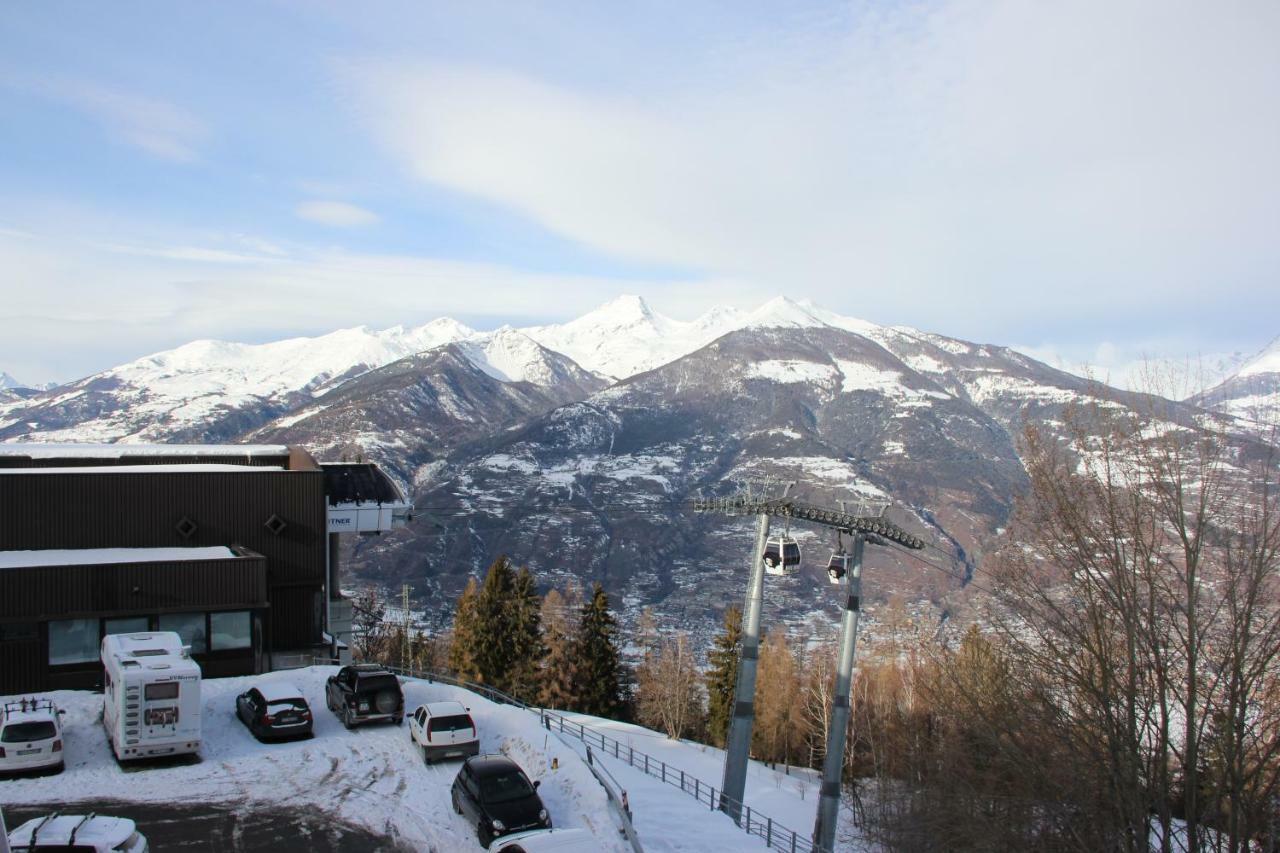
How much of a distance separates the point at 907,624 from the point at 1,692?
1963 inches

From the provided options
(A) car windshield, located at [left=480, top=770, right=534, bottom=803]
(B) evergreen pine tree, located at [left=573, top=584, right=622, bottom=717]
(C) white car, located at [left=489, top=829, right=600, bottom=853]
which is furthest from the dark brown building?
(B) evergreen pine tree, located at [left=573, top=584, right=622, bottom=717]

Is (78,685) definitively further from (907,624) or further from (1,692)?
(907,624)

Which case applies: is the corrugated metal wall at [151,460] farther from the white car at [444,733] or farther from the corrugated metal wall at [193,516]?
the white car at [444,733]

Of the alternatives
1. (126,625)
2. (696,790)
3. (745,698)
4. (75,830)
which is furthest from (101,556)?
(745,698)

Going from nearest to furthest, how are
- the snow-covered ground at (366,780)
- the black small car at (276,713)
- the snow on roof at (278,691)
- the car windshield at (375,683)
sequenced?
the snow-covered ground at (366,780) → the black small car at (276,713) → the snow on roof at (278,691) → the car windshield at (375,683)

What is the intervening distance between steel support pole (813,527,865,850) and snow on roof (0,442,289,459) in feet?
101

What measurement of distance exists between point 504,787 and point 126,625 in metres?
15.4

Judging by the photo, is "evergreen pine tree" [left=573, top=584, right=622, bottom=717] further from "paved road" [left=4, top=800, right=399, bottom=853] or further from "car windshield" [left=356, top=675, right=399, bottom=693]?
"paved road" [left=4, top=800, right=399, bottom=853]

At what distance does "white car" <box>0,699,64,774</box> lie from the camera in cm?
1858

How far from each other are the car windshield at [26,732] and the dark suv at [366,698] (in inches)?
257

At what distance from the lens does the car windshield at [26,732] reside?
18656 millimetres

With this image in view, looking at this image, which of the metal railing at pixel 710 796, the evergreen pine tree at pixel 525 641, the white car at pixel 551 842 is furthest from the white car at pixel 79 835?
the evergreen pine tree at pixel 525 641

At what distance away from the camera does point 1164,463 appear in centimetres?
1475

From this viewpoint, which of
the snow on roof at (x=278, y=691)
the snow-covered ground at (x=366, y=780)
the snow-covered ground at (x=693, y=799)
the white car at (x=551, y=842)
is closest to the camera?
the white car at (x=551, y=842)
